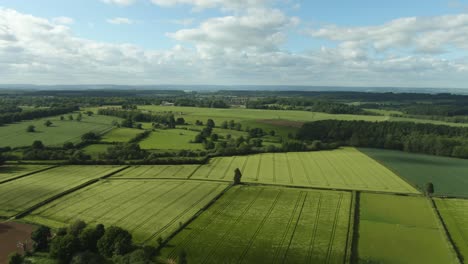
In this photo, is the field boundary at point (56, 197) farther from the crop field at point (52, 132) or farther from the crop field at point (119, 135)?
the crop field at point (52, 132)

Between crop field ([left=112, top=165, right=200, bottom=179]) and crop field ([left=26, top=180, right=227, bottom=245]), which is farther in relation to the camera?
crop field ([left=112, top=165, right=200, bottom=179])

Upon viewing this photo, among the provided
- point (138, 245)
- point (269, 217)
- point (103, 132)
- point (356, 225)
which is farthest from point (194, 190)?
point (103, 132)

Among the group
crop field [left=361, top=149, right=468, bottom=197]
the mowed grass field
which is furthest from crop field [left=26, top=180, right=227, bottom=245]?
crop field [left=361, top=149, right=468, bottom=197]

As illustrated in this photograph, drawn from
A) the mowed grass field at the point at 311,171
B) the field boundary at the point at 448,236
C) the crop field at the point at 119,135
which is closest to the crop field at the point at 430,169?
the mowed grass field at the point at 311,171

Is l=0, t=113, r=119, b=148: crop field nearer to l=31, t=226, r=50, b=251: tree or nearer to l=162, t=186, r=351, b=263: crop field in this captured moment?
l=31, t=226, r=50, b=251: tree

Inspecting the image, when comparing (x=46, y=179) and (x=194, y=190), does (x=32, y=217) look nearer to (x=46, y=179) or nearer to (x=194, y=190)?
(x=46, y=179)
